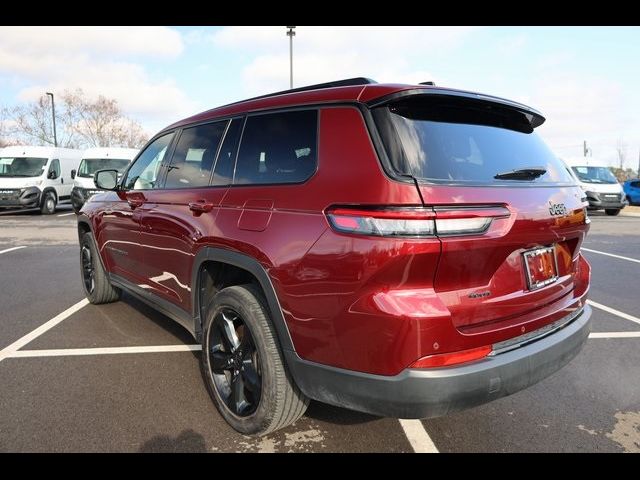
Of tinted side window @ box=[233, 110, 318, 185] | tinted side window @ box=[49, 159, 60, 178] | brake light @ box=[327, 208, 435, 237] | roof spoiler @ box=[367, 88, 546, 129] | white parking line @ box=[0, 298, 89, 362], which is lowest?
white parking line @ box=[0, 298, 89, 362]

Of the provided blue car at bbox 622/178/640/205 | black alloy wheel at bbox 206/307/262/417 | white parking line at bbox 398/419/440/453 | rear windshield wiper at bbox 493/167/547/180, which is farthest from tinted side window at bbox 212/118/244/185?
blue car at bbox 622/178/640/205

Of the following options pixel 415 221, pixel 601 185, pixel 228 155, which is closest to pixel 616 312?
pixel 415 221

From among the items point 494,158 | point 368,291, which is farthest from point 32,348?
point 494,158

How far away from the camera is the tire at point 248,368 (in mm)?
2309

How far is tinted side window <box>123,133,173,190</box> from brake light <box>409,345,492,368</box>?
2.59 meters

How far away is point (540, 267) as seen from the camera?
2232 mm

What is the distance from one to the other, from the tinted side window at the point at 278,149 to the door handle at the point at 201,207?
24 cm

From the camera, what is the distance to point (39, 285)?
602 centimetres

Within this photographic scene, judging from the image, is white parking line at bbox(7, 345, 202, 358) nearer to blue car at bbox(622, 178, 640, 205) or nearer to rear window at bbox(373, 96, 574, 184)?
rear window at bbox(373, 96, 574, 184)

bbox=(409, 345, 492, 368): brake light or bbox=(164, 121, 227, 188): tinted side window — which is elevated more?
bbox=(164, 121, 227, 188): tinted side window

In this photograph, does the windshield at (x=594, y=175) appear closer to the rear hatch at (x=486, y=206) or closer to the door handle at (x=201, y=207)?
the rear hatch at (x=486, y=206)

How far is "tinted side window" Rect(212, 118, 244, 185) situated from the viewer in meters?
2.78

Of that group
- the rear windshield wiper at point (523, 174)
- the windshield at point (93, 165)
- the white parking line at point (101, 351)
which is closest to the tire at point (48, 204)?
the windshield at point (93, 165)

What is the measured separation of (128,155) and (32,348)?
565 inches
